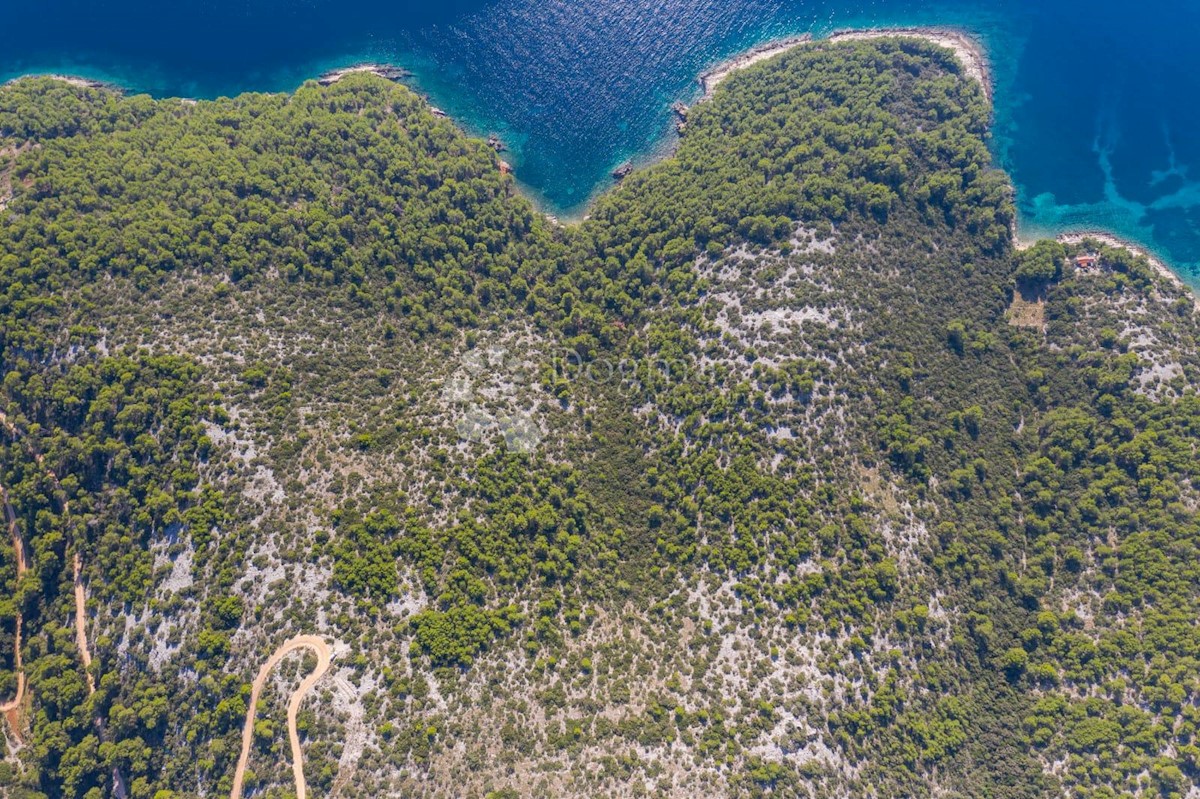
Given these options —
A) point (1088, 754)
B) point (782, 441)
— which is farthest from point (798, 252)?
point (1088, 754)

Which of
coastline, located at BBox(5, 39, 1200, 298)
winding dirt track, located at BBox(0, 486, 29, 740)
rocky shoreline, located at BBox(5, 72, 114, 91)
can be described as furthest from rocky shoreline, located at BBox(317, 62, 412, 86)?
winding dirt track, located at BBox(0, 486, 29, 740)

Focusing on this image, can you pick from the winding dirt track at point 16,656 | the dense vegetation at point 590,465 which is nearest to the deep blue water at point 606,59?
the dense vegetation at point 590,465

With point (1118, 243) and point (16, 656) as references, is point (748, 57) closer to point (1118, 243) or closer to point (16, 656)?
point (1118, 243)

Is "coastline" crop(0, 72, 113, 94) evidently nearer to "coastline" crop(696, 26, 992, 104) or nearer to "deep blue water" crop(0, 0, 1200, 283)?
"deep blue water" crop(0, 0, 1200, 283)

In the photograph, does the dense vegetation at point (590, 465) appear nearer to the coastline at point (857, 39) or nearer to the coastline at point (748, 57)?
the coastline at point (857, 39)

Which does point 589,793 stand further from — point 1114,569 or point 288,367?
point 1114,569

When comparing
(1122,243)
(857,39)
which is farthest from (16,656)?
(1122,243)
